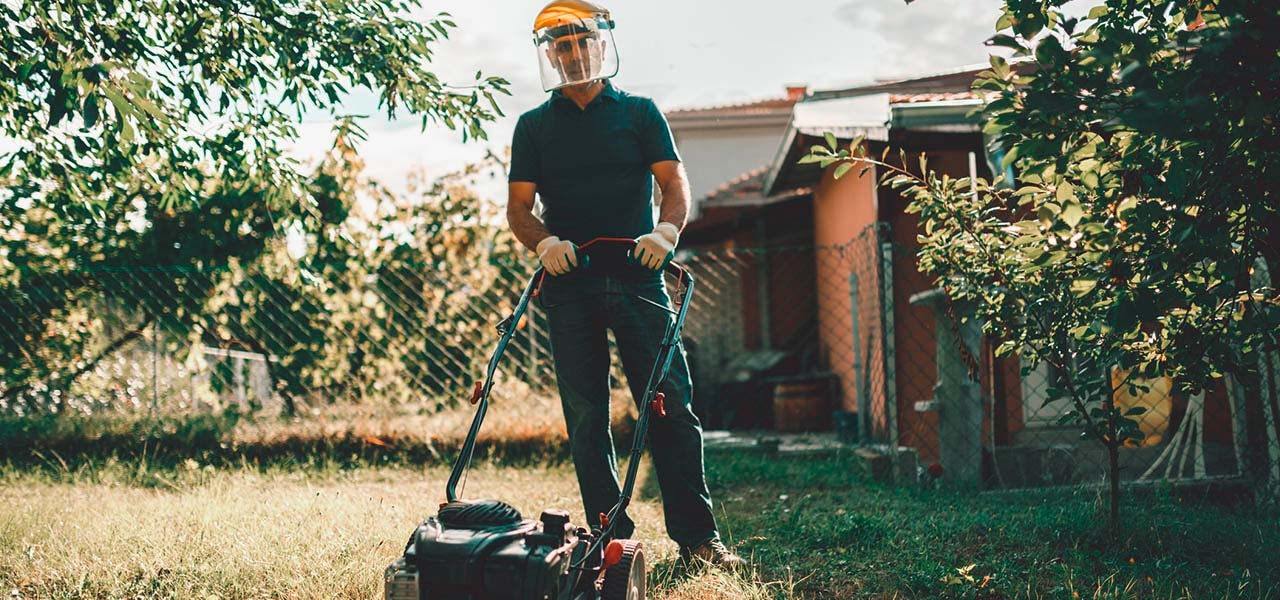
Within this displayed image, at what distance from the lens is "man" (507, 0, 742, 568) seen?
339cm

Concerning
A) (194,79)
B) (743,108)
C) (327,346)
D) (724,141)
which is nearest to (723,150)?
(724,141)

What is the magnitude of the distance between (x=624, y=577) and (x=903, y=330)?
5.73 metres

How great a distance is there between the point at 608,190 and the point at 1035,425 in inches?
196

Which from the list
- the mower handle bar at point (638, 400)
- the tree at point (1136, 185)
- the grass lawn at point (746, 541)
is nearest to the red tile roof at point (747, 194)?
the grass lawn at point (746, 541)

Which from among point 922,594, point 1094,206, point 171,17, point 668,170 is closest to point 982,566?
point 922,594

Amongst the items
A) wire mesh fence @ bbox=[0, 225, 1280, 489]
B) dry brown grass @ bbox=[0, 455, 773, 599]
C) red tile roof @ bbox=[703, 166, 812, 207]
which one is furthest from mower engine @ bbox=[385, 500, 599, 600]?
red tile roof @ bbox=[703, 166, 812, 207]

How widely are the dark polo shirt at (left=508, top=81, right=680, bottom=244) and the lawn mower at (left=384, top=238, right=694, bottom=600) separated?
2.90 feet

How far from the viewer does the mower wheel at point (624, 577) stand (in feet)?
8.29

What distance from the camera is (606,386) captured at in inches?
135

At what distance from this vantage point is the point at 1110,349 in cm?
326

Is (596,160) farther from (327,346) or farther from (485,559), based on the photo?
(327,346)

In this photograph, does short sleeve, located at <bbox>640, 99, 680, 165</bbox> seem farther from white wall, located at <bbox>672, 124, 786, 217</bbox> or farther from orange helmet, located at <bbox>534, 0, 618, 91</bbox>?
white wall, located at <bbox>672, 124, 786, 217</bbox>

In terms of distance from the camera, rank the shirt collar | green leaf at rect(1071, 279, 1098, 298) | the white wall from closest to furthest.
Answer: green leaf at rect(1071, 279, 1098, 298) → the shirt collar → the white wall

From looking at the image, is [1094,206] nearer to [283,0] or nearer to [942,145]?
[283,0]
